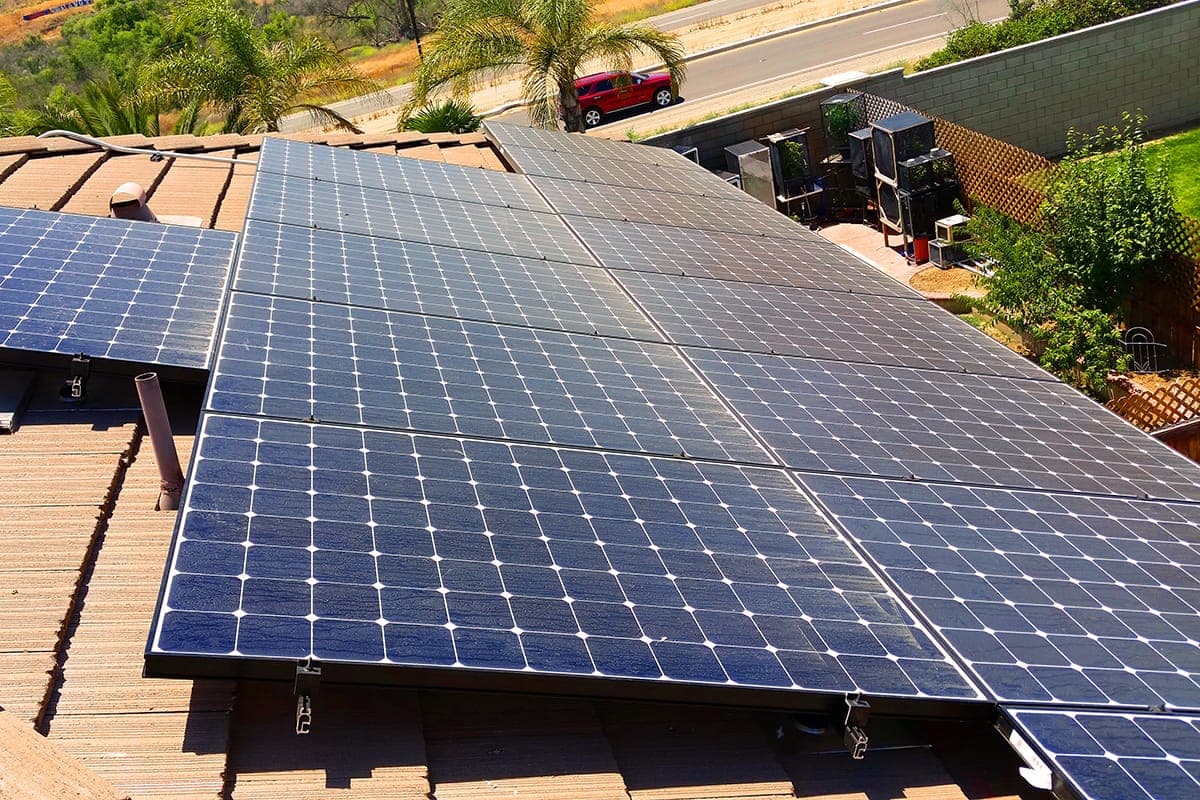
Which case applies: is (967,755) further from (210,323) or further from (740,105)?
(740,105)

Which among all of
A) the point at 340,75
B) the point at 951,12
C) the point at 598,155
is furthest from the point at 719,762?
the point at 951,12

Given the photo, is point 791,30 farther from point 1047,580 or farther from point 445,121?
point 1047,580

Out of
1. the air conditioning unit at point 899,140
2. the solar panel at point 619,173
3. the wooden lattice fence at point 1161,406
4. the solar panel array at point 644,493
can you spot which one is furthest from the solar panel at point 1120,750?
the air conditioning unit at point 899,140

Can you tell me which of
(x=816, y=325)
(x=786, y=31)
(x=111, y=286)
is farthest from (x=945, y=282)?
(x=786, y=31)

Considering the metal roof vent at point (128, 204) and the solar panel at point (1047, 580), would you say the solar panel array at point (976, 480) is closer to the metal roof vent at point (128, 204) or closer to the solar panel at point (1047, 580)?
the solar panel at point (1047, 580)

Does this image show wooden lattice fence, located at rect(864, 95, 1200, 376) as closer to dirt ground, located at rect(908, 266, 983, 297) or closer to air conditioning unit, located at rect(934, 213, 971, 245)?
air conditioning unit, located at rect(934, 213, 971, 245)
